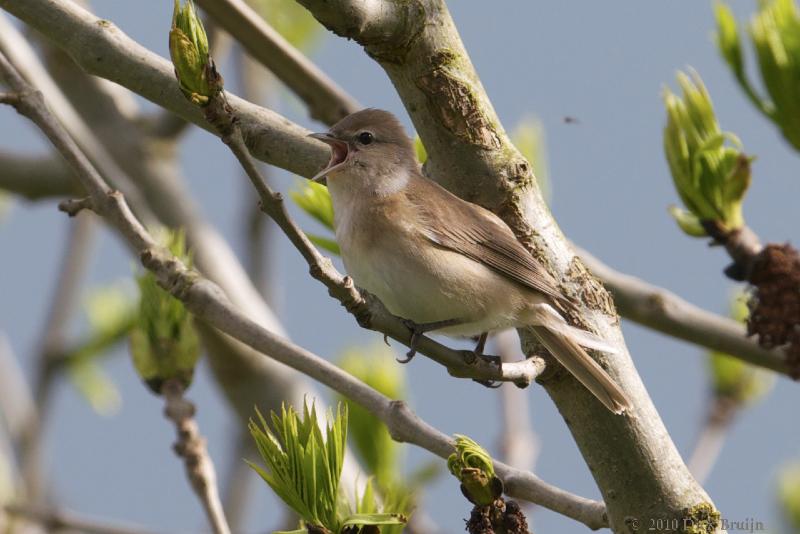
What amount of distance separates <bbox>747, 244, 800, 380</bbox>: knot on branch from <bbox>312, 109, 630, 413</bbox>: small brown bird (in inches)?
22.2

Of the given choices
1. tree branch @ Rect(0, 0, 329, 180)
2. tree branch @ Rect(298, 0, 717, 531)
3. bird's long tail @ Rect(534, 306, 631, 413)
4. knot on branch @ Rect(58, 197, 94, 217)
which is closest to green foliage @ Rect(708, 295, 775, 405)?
bird's long tail @ Rect(534, 306, 631, 413)

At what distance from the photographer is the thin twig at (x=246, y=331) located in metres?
2.31

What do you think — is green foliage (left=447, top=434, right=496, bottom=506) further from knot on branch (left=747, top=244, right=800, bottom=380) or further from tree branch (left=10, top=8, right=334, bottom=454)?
tree branch (left=10, top=8, right=334, bottom=454)

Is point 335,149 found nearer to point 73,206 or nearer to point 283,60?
point 283,60

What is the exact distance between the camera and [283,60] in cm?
346

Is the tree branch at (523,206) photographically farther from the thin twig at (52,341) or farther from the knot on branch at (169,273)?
the thin twig at (52,341)

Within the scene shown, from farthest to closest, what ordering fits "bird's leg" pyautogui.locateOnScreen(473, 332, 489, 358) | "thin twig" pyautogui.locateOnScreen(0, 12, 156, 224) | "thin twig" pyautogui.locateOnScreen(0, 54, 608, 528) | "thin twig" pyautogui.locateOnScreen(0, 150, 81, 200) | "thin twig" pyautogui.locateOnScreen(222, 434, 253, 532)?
"thin twig" pyautogui.locateOnScreen(222, 434, 253, 532) → "thin twig" pyautogui.locateOnScreen(0, 150, 81, 200) → "thin twig" pyautogui.locateOnScreen(0, 12, 156, 224) → "bird's leg" pyautogui.locateOnScreen(473, 332, 489, 358) → "thin twig" pyautogui.locateOnScreen(0, 54, 608, 528)

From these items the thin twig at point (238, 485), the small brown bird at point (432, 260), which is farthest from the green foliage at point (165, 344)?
the thin twig at point (238, 485)

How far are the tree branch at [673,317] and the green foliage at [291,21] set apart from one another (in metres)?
2.57

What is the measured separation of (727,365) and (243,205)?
276cm

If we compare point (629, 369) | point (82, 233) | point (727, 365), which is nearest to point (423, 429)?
point (629, 369)

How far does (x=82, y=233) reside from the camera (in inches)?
210

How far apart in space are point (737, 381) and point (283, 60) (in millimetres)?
2357

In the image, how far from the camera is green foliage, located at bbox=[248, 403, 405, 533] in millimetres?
2139
